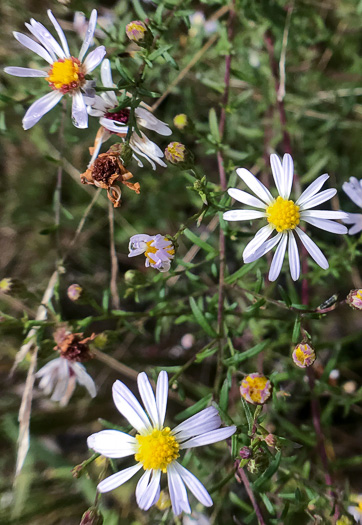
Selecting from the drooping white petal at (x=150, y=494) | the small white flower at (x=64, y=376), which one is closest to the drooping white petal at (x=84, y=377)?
the small white flower at (x=64, y=376)

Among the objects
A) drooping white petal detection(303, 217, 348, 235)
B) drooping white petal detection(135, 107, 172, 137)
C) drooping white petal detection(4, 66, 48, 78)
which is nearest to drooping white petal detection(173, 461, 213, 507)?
drooping white petal detection(303, 217, 348, 235)

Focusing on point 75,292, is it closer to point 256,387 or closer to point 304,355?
point 256,387

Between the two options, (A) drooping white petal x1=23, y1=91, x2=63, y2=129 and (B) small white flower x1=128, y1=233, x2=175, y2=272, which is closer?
(B) small white flower x1=128, y1=233, x2=175, y2=272

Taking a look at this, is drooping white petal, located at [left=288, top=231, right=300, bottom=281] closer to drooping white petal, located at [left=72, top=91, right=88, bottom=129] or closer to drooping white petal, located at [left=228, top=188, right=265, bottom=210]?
drooping white petal, located at [left=228, top=188, right=265, bottom=210]

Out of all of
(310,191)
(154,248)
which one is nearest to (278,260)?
(310,191)

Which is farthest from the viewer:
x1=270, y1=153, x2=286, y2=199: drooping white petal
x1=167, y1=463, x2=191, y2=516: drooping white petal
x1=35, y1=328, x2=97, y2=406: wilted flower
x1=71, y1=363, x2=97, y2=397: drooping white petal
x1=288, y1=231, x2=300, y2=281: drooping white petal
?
x1=71, y1=363, x2=97, y2=397: drooping white petal

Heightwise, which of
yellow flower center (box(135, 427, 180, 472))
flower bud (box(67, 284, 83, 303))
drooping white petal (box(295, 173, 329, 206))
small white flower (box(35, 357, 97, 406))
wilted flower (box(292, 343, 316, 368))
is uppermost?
drooping white petal (box(295, 173, 329, 206))
